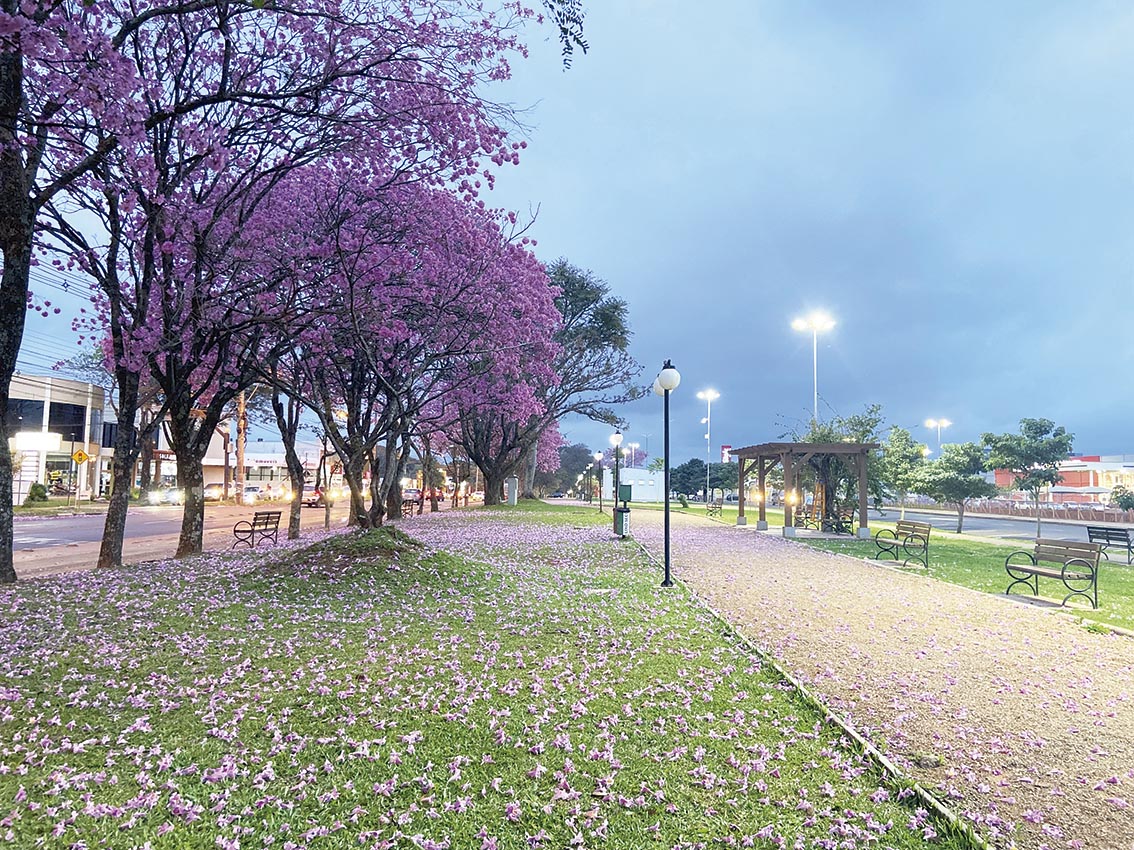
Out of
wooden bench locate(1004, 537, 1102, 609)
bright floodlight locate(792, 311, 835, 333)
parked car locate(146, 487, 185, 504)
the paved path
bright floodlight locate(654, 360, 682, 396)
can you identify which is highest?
bright floodlight locate(792, 311, 835, 333)

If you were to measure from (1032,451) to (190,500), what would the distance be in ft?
111

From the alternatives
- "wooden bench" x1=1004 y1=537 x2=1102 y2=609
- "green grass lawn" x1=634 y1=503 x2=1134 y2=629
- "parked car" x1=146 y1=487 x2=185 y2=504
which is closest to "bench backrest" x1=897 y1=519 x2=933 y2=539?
"green grass lawn" x1=634 y1=503 x2=1134 y2=629

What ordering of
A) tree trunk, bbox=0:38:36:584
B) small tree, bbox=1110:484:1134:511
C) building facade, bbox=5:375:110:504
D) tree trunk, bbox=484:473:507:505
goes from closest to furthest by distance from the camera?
tree trunk, bbox=0:38:36:584 < tree trunk, bbox=484:473:507:505 < building facade, bbox=5:375:110:504 < small tree, bbox=1110:484:1134:511

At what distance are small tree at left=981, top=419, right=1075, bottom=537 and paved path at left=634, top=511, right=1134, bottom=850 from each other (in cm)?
2302

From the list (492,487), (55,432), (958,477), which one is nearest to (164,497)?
(55,432)

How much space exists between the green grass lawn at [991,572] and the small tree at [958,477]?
21.2 feet

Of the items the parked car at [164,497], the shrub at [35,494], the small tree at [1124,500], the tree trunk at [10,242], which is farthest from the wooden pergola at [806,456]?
the shrub at [35,494]

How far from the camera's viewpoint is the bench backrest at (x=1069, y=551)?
9.23 m

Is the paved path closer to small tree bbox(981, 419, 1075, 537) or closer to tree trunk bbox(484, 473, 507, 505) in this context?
small tree bbox(981, 419, 1075, 537)

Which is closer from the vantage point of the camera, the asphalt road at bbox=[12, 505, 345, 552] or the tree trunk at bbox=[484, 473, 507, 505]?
the asphalt road at bbox=[12, 505, 345, 552]

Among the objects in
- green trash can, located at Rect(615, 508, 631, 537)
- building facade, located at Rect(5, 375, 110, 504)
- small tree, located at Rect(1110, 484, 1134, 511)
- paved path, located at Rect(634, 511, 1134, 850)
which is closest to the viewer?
paved path, located at Rect(634, 511, 1134, 850)

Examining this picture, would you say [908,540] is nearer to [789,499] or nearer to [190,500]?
[789,499]

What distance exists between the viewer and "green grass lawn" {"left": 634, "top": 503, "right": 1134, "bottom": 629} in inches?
347

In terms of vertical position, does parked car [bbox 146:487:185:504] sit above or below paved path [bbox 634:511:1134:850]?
below
